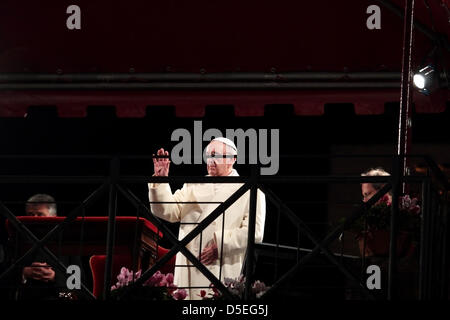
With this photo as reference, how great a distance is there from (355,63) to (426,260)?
356 cm

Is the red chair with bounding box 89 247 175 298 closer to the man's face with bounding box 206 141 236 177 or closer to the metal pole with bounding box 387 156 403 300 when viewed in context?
the man's face with bounding box 206 141 236 177

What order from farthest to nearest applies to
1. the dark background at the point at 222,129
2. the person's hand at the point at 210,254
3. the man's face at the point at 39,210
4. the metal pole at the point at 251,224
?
the dark background at the point at 222,129 < the man's face at the point at 39,210 < the person's hand at the point at 210,254 < the metal pole at the point at 251,224

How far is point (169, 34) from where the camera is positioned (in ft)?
31.9

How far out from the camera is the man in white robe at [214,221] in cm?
750

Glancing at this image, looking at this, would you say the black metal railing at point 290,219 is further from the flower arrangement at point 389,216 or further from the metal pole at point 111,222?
the flower arrangement at point 389,216

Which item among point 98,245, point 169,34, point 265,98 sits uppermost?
point 169,34

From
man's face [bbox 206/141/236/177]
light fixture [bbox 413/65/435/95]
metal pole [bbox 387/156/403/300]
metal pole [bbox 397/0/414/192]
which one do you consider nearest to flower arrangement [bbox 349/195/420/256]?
metal pole [bbox 397/0/414/192]

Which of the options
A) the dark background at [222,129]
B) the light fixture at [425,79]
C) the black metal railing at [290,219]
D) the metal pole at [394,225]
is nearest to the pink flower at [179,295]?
the black metal railing at [290,219]

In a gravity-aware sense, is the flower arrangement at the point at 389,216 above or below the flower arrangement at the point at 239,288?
above

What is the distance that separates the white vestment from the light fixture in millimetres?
1859

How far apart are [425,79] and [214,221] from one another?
7.41ft
